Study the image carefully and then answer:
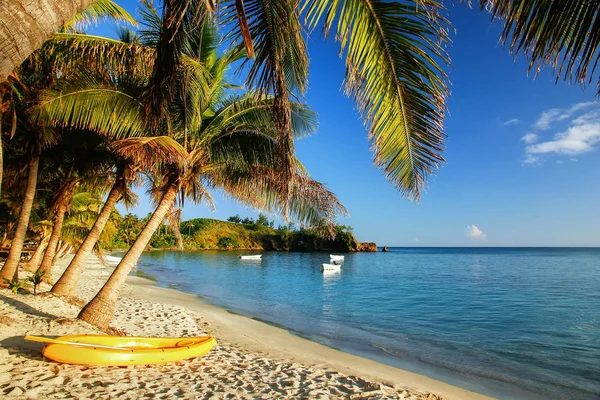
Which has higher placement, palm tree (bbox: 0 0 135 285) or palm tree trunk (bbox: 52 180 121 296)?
palm tree (bbox: 0 0 135 285)

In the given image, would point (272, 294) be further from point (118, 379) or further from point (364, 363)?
point (118, 379)

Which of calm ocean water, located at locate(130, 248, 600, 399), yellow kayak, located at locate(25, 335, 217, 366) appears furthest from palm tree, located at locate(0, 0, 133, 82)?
calm ocean water, located at locate(130, 248, 600, 399)

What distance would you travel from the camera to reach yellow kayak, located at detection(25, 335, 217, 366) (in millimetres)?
4891

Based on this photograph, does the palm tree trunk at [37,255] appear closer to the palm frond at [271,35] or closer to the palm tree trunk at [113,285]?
the palm tree trunk at [113,285]

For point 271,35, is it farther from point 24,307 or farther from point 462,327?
point 462,327

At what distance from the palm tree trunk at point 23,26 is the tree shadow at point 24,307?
6.99m

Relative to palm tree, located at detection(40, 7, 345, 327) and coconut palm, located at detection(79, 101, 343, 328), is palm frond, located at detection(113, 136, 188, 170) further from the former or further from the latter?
coconut palm, located at detection(79, 101, 343, 328)

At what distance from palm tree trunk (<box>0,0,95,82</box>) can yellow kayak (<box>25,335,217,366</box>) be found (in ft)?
14.2

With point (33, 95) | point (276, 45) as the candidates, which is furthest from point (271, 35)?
point (33, 95)

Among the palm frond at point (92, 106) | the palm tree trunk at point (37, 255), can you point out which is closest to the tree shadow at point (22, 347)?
the palm frond at point (92, 106)

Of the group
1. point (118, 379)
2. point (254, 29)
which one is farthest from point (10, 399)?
point (254, 29)

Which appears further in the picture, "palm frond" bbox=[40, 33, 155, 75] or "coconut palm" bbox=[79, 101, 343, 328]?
"coconut palm" bbox=[79, 101, 343, 328]

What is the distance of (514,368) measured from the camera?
861 cm

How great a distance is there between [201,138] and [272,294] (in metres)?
15.0
